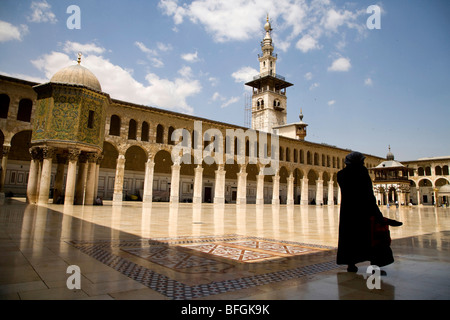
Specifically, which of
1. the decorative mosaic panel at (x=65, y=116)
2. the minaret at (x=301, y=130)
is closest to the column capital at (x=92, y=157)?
the decorative mosaic panel at (x=65, y=116)

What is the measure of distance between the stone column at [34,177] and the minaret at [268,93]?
3731 cm

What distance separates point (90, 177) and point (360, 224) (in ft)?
55.1

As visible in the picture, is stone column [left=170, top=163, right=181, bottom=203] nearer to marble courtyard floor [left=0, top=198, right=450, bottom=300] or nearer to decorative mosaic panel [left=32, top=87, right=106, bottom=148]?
decorative mosaic panel [left=32, top=87, right=106, bottom=148]

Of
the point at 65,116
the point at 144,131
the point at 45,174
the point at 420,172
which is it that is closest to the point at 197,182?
the point at 144,131

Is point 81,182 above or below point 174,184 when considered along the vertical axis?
below

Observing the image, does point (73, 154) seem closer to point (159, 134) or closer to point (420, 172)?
point (159, 134)

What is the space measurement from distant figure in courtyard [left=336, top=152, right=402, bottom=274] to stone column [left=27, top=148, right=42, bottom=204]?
56.1 feet

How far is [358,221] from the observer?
3.63m

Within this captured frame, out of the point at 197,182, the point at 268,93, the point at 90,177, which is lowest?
the point at 90,177

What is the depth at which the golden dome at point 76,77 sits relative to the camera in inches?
637

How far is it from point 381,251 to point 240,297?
→ 6.44 feet

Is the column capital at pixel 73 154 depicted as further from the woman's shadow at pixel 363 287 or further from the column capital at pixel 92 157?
the woman's shadow at pixel 363 287

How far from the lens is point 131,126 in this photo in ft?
83.8
